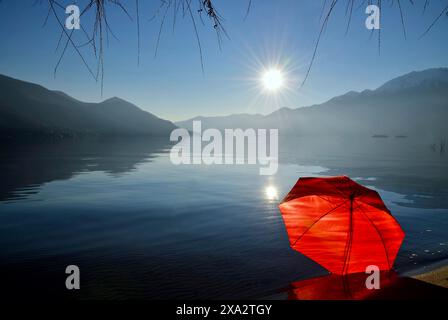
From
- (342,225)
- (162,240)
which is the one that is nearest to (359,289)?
(342,225)

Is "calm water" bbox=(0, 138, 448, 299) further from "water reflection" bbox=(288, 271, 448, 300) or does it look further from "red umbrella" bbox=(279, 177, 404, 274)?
"red umbrella" bbox=(279, 177, 404, 274)

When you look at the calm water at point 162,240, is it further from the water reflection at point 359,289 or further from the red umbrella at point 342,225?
the red umbrella at point 342,225

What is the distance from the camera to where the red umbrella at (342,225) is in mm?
5758

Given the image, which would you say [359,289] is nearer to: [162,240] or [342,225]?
[342,225]

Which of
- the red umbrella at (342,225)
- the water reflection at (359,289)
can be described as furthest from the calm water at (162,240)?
the red umbrella at (342,225)

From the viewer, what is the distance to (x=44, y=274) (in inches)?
320

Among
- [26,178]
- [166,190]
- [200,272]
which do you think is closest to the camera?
[200,272]

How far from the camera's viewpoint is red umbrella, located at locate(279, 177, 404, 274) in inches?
227

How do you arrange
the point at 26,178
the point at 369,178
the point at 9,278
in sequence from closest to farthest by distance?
the point at 9,278 → the point at 26,178 → the point at 369,178

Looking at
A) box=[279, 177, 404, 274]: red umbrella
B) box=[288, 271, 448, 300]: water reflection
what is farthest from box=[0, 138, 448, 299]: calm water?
box=[279, 177, 404, 274]: red umbrella

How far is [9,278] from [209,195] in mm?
13256

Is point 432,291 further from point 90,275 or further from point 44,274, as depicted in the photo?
point 44,274

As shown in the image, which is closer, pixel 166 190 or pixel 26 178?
pixel 166 190
